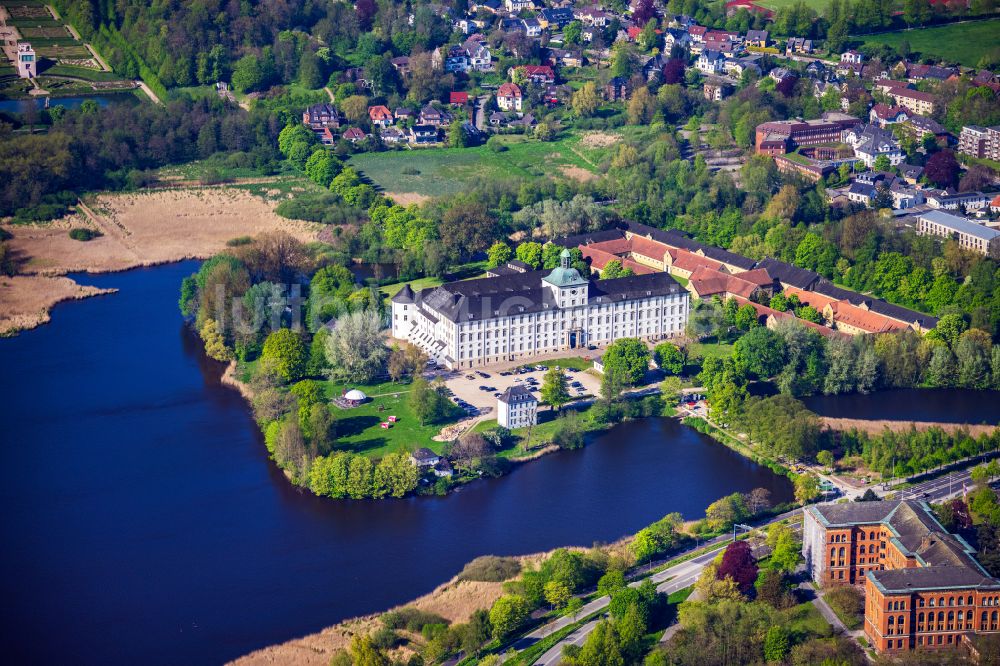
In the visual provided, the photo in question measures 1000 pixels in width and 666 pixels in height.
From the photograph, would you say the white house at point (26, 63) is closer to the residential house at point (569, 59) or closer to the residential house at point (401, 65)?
the residential house at point (401, 65)

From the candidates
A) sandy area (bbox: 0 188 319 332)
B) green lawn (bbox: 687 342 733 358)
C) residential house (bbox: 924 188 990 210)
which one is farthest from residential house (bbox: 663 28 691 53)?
green lawn (bbox: 687 342 733 358)

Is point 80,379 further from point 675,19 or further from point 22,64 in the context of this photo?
point 675,19

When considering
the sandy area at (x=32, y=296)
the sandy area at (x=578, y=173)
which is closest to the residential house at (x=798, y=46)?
the sandy area at (x=578, y=173)

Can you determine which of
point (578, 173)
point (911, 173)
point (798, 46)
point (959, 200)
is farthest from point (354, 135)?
point (959, 200)

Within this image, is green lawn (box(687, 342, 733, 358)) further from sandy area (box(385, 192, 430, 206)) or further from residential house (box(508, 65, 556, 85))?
residential house (box(508, 65, 556, 85))

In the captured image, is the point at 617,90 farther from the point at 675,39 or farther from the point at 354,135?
the point at 354,135

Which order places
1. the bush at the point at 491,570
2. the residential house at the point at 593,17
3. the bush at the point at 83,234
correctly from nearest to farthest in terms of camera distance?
1. the bush at the point at 491,570
2. the bush at the point at 83,234
3. the residential house at the point at 593,17
